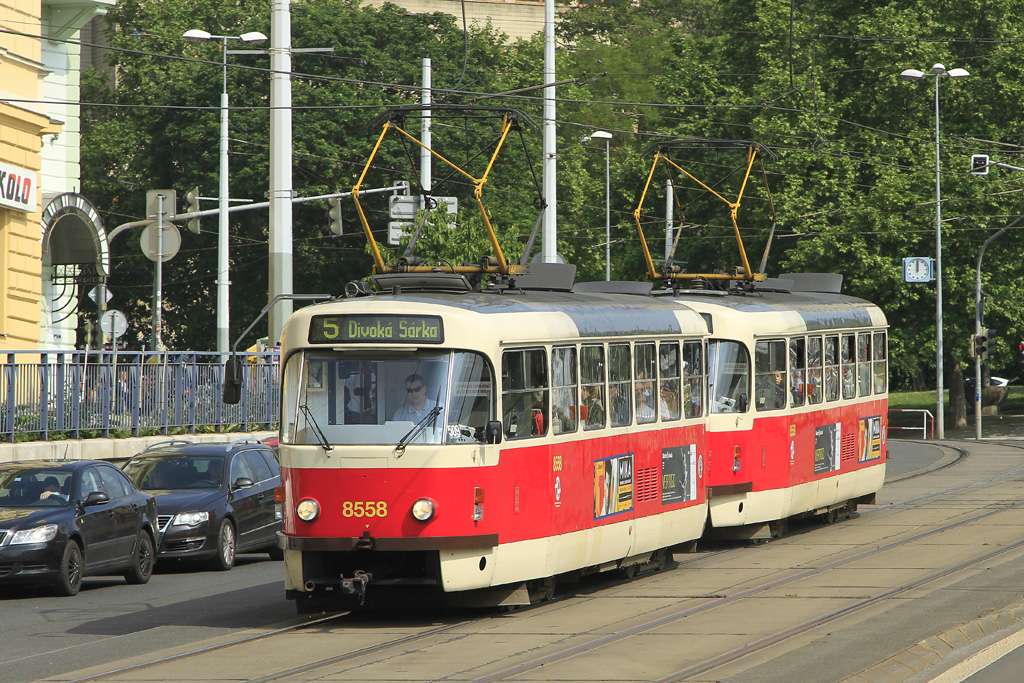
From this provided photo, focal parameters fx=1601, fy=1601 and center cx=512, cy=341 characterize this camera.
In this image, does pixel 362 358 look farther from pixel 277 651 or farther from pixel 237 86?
pixel 237 86

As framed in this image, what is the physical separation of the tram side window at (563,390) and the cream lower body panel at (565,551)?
92 centimetres

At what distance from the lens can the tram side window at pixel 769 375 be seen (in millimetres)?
18156

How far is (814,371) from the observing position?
64.5ft

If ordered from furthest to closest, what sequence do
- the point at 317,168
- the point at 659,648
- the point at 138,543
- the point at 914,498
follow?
the point at 317,168 < the point at 914,498 < the point at 138,543 < the point at 659,648

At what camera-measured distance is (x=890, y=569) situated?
1533 cm

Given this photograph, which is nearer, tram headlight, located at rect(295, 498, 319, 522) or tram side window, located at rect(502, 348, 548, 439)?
tram headlight, located at rect(295, 498, 319, 522)

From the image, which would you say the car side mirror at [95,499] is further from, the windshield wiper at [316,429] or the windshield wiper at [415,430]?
the windshield wiper at [415,430]

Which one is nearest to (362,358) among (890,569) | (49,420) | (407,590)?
(407,590)

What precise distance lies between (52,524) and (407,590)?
444 centimetres

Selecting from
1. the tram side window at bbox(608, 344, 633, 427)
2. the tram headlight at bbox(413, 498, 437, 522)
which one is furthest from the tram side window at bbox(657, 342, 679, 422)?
the tram headlight at bbox(413, 498, 437, 522)

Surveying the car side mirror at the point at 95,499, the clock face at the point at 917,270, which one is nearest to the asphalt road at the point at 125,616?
the car side mirror at the point at 95,499

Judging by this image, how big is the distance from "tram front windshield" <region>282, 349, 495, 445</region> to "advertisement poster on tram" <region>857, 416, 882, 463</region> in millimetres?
10224

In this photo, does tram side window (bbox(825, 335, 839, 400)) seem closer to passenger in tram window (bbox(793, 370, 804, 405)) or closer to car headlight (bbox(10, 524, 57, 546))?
passenger in tram window (bbox(793, 370, 804, 405))

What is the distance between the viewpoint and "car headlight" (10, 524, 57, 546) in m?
14.8
